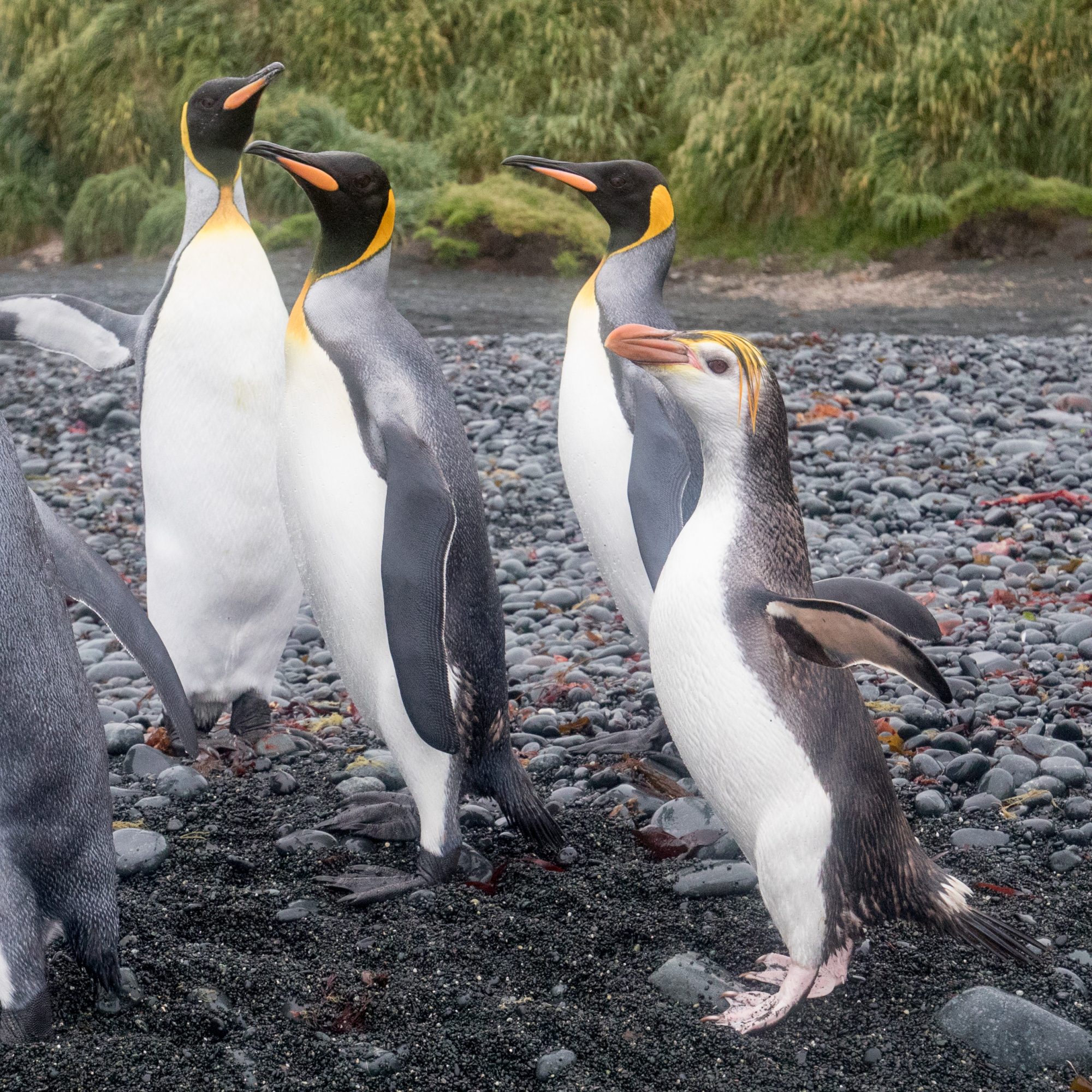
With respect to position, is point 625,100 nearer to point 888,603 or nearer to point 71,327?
point 71,327

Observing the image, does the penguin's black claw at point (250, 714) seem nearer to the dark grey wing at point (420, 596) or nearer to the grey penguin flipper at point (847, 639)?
the dark grey wing at point (420, 596)

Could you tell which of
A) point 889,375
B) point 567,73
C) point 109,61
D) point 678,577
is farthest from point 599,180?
point 109,61

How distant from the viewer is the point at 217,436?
3.34m

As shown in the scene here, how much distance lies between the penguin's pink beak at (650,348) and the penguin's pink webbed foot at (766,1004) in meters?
1.06

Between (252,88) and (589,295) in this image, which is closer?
(252,88)

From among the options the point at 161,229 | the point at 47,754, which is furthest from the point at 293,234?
the point at 47,754

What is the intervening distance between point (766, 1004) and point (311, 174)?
6.07 ft

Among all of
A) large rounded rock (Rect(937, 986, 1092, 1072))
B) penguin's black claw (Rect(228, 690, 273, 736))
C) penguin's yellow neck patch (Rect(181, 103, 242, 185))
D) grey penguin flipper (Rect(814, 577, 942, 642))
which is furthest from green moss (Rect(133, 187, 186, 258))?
large rounded rock (Rect(937, 986, 1092, 1072))

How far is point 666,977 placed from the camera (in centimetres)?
228

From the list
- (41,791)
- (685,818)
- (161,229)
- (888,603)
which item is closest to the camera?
(41,791)

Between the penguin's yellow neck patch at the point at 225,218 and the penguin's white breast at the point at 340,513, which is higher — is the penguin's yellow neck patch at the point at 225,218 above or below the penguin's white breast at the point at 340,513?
above

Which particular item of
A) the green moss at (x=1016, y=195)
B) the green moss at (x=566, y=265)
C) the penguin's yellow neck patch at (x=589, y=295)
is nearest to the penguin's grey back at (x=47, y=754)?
the penguin's yellow neck patch at (x=589, y=295)

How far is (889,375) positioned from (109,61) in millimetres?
12195

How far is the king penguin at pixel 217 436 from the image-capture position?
3336mm
